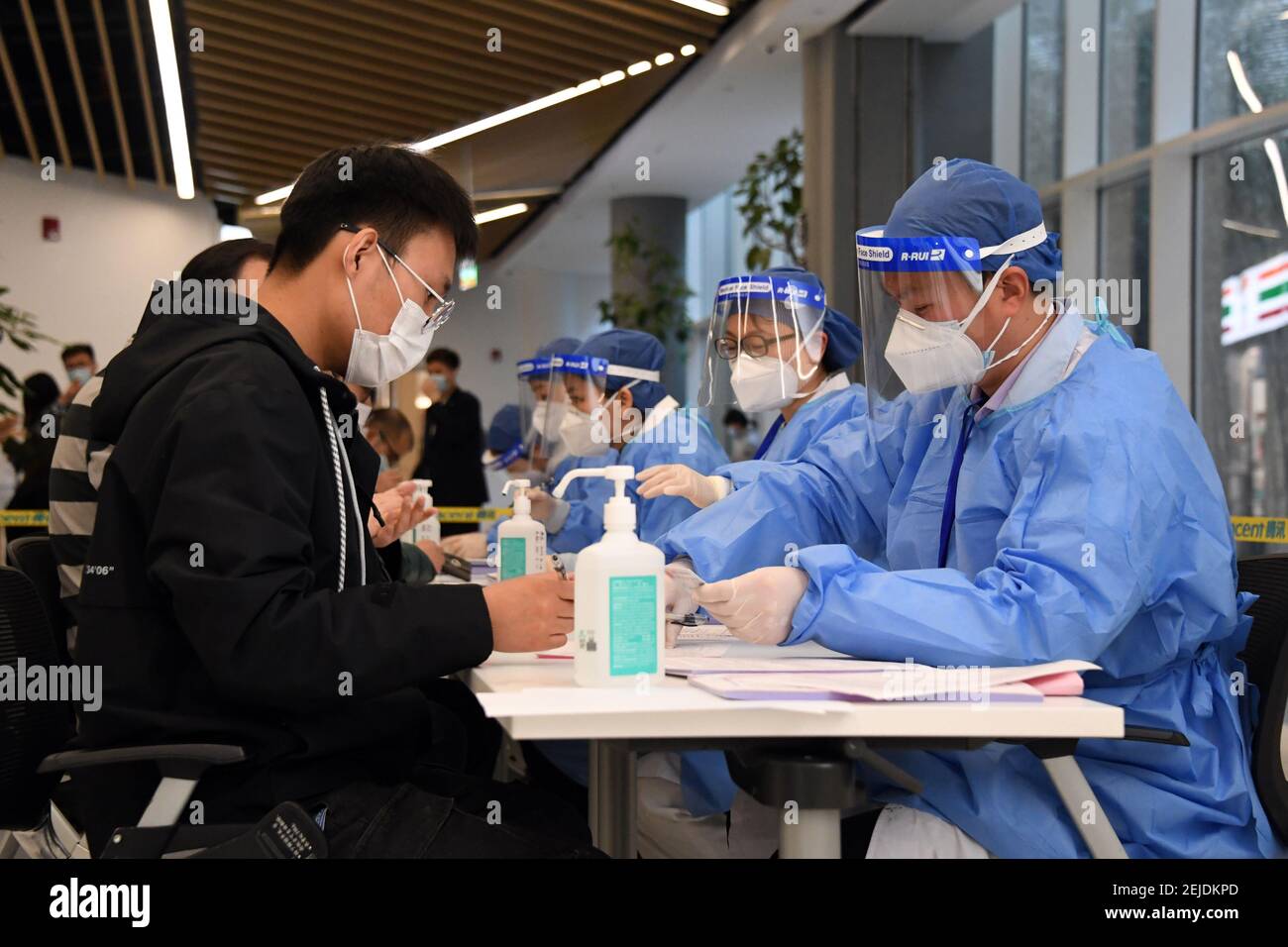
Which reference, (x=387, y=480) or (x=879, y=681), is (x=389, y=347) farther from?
(x=387, y=480)

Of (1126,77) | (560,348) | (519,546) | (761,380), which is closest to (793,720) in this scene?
(519,546)

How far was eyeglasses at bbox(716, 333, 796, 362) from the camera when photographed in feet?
10.8

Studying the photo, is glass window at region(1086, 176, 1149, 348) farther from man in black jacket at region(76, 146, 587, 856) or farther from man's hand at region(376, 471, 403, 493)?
man in black jacket at region(76, 146, 587, 856)

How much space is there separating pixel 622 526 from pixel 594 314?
56.8ft

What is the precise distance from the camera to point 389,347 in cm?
188

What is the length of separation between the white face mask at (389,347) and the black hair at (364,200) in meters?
0.06

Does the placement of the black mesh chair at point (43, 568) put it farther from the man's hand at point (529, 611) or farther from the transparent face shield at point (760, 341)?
the transparent face shield at point (760, 341)

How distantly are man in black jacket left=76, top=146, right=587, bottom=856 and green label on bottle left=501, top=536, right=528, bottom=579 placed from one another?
3.29 ft

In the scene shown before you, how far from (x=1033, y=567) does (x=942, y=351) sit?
1.61 ft

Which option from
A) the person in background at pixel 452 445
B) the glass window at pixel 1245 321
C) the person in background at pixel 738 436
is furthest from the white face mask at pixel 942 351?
the person in background at pixel 738 436

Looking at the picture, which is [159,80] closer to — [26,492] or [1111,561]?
[26,492]

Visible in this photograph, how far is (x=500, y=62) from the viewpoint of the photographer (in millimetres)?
8328

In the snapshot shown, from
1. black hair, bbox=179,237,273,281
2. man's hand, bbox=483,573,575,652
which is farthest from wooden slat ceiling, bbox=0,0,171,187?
man's hand, bbox=483,573,575,652

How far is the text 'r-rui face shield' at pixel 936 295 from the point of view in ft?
6.52
